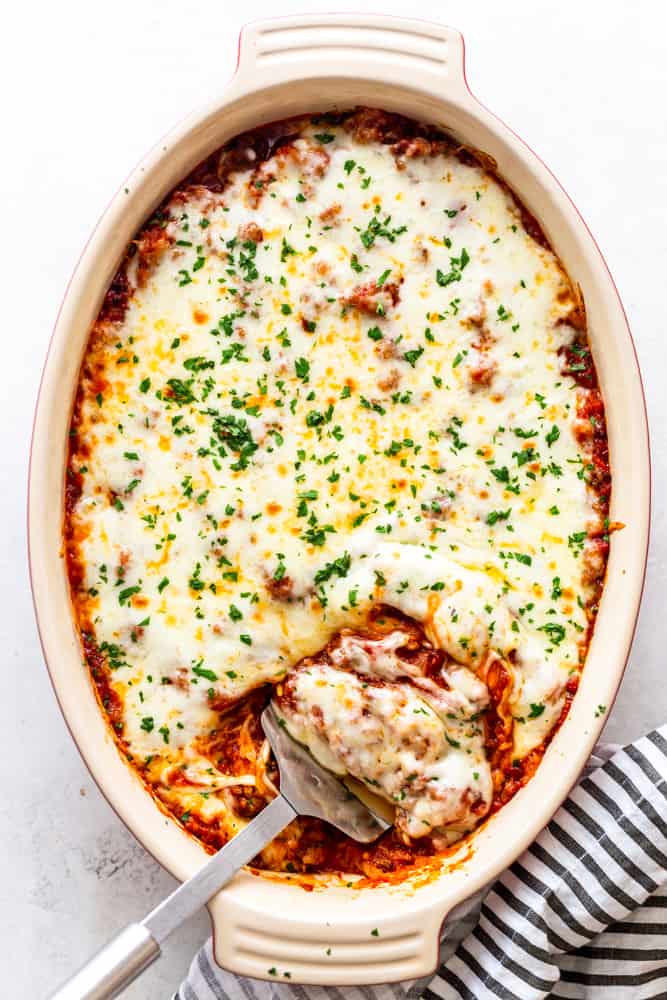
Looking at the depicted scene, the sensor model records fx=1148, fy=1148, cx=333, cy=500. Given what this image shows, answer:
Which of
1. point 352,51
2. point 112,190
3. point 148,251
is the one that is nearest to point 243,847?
point 148,251

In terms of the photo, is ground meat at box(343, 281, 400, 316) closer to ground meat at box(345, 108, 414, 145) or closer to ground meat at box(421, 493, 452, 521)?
ground meat at box(345, 108, 414, 145)

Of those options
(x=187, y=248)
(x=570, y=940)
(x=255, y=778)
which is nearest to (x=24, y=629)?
(x=255, y=778)

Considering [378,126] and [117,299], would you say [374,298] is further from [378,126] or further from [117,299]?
[117,299]

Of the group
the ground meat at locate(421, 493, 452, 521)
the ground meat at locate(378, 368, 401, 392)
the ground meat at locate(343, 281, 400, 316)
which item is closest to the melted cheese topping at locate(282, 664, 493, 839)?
the ground meat at locate(421, 493, 452, 521)

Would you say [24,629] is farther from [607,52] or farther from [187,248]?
[607,52]

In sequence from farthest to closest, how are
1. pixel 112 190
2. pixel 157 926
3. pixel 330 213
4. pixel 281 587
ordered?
pixel 112 190, pixel 330 213, pixel 281 587, pixel 157 926

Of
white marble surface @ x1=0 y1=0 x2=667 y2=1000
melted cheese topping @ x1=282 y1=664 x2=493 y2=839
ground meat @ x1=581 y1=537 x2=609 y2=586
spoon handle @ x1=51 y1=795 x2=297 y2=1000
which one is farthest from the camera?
white marble surface @ x1=0 y1=0 x2=667 y2=1000

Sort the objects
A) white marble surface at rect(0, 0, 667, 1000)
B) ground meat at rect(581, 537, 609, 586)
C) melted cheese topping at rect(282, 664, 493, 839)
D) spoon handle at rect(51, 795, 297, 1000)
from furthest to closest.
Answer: white marble surface at rect(0, 0, 667, 1000) → ground meat at rect(581, 537, 609, 586) → melted cheese topping at rect(282, 664, 493, 839) → spoon handle at rect(51, 795, 297, 1000)

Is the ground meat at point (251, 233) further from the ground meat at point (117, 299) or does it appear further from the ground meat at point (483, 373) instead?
the ground meat at point (483, 373)
